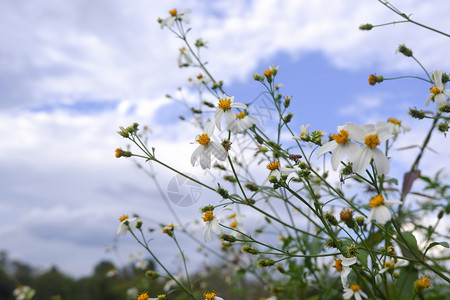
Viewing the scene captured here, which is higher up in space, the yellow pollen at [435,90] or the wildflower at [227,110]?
the yellow pollen at [435,90]

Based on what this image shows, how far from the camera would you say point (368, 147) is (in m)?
1.14

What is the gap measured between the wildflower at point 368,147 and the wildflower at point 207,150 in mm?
486

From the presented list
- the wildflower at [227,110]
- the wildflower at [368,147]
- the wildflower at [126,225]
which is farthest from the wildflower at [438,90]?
the wildflower at [126,225]

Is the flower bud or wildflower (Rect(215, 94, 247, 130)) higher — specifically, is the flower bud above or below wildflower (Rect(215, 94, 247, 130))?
above

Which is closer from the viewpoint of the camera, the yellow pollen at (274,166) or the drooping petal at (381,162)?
the drooping petal at (381,162)

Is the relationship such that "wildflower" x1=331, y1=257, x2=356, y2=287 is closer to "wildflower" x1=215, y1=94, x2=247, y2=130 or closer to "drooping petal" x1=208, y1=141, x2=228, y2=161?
"drooping petal" x1=208, y1=141, x2=228, y2=161

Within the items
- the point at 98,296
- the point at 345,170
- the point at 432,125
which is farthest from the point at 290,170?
the point at 98,296

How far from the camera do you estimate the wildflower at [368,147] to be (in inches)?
43.9

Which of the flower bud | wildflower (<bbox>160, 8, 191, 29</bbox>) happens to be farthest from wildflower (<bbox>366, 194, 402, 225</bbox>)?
wildflower (<bbox>160, 8, 191, 29</bbox>)

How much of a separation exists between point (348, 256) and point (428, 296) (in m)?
1.30

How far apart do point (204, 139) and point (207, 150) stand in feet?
0.16

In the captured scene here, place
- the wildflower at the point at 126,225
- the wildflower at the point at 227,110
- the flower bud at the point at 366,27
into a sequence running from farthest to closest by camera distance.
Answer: the wildflower at the point at 126,225, the flower bud at the point at 366,27, the wildflower at the point at 227,110

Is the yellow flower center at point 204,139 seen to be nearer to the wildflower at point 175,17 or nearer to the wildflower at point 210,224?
the wildflower at point 210,224

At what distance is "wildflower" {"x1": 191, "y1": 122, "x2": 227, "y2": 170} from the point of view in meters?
1.39
